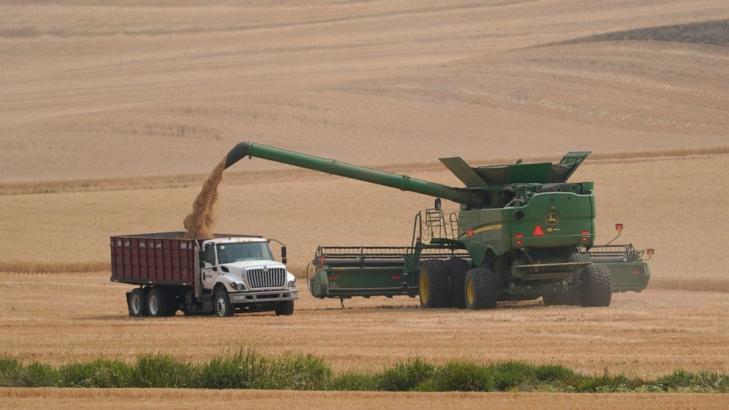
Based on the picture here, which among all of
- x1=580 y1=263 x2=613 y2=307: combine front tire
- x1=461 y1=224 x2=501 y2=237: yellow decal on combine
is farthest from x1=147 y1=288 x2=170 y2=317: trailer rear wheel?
x1=580 y1=263 x2=613 y2=307: combine front tire

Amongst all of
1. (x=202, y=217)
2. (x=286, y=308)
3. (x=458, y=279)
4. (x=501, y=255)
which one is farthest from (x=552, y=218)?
(x=202, y=217)

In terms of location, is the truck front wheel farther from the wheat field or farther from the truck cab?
the wheat field

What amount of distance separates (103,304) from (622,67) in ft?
182

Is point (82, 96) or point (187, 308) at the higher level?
point (82, 96)

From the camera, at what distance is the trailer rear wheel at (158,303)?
32.1 m

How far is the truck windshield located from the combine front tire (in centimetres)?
700

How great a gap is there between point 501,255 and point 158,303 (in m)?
7.76

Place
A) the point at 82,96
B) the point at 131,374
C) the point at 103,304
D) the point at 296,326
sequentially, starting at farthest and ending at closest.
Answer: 1. the point at 82,96
2. the point at 103,304
3. the point at 296,326
4. the point at 131,374

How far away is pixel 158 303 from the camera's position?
3219cm

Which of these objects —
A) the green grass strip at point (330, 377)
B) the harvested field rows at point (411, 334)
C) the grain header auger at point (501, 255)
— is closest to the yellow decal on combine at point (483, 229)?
the grain header auger at point (501, 255)

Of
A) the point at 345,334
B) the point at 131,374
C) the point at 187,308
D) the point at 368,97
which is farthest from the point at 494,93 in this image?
the point at 131,374

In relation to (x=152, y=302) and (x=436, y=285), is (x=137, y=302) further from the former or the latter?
(x=436, y=285)

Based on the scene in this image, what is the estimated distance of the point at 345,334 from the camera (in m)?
25.4

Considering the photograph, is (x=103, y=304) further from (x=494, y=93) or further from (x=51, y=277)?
(x=494, y=93)
